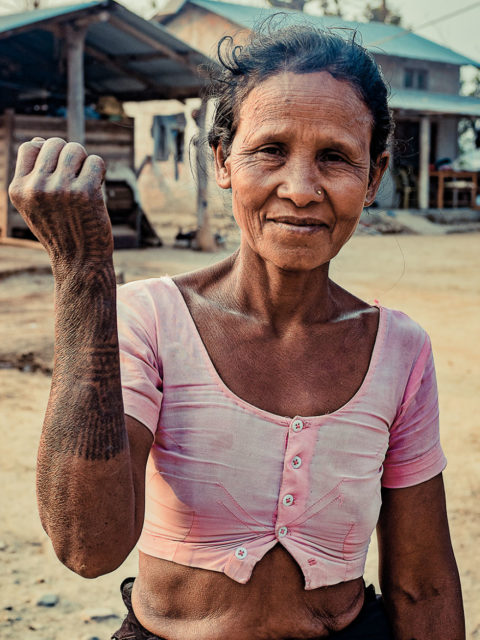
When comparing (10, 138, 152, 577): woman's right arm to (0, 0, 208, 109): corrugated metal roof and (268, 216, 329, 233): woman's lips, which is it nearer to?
(268, 216, 329, 233): woman's lips

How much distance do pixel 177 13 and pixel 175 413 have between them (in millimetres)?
24058

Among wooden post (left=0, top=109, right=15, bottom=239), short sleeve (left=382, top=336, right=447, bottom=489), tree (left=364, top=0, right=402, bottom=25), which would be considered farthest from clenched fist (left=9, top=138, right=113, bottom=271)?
tree (left=364, top=0, right=402, bottom=25)

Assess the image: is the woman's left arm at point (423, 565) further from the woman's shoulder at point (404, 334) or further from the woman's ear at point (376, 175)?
the woman's ear at point (376, 175)

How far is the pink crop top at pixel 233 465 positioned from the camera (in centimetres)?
141

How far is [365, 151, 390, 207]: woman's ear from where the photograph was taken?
5.39ft

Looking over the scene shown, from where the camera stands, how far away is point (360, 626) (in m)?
1.55

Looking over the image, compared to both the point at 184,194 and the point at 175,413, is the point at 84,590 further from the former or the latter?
the point at 184,194

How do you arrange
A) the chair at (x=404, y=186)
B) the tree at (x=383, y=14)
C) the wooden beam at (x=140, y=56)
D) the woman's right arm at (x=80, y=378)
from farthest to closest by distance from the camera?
1. the tree at (x=383, y=14)
2. the chair at (x=404, y=186)
3. the wooden beam at (x=140, y=56)
4. the woman's right arm at (x=80, y=378)

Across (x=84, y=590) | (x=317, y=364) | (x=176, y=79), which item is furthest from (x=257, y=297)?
(x=176, y=79)

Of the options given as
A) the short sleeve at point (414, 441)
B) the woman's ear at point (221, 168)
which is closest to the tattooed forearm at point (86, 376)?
the woman's ear at point (221, 168)

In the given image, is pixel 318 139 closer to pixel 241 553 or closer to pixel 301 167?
pixel 301 167

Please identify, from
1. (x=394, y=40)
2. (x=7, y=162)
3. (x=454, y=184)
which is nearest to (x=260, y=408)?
(x=7, y=162)

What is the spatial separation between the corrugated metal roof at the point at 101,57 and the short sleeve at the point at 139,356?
32.2ft

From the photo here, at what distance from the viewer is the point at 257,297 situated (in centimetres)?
162
